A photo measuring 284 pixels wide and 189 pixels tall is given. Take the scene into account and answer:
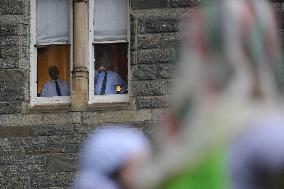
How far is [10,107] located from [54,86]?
68 cm

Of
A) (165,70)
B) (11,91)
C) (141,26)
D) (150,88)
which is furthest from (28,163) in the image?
(141,26)

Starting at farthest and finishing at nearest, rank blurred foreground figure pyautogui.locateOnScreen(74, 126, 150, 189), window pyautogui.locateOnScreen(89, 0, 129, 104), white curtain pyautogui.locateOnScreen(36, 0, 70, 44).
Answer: white curtain pyautogui.locateOnScreen(36, 0, 70, 44) → window pyautogui.locateOnScreen(89, 0, 129, 104) → blurred foreground figure pyautogui.locateOnScreen(74, 126, 150, 189)

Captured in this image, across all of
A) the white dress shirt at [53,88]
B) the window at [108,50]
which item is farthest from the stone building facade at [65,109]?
the white dress shirt at [53,88]

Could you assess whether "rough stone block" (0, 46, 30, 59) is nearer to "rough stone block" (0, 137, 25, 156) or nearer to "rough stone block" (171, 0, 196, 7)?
"rough stone block" (0, 137, 25, 156)

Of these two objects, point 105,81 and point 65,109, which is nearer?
point 65,109

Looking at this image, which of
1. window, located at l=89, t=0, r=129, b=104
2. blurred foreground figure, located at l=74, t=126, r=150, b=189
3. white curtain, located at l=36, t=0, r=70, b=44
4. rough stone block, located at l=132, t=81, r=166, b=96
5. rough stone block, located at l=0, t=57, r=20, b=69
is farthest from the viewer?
white curtain, located at l=36, t=0, r=70, b=44

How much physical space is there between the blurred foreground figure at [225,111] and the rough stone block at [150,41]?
25.3ft

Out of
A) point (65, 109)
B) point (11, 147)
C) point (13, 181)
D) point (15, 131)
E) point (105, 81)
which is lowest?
point (13, 181)

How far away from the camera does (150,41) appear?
9.26 metres

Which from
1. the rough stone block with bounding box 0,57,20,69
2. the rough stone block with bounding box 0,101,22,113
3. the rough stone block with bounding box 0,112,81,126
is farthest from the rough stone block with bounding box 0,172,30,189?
the rough stone block with bounding box 0,57,20,69

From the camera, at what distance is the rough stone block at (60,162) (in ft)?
30.3

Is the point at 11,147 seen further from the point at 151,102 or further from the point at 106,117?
the point at 151,102

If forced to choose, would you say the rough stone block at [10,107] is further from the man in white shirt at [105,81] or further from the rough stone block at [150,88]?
the rough stone block at [150,88]

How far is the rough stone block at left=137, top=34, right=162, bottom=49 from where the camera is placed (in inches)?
364
